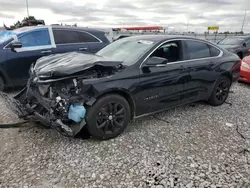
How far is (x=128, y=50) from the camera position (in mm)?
4082

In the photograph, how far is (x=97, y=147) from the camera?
131 inches

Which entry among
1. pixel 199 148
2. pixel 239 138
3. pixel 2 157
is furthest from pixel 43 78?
pixel 239 138

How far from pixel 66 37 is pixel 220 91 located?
423 centimetres

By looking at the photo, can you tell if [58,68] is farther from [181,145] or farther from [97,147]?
[181,145]

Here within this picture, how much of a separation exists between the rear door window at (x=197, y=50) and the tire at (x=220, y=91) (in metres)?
0.71

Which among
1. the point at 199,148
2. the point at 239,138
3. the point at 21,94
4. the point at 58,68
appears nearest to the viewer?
the point at 58,68

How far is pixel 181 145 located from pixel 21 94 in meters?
2.84

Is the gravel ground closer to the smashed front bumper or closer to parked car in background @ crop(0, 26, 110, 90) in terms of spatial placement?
the smashed front bumper

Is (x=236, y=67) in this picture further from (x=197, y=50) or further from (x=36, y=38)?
(x=36, y=38)

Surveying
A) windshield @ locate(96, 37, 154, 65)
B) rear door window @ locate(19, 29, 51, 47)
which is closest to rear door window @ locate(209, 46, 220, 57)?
windshield @ locate(96, 37, 154, 65)

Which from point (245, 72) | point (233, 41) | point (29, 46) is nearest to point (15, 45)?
point (29, 46)

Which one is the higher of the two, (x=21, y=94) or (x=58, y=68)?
(x=58, y=68)

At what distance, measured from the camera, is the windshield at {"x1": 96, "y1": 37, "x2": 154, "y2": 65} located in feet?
12.5

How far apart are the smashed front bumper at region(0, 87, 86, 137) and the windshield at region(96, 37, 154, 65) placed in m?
1.31
